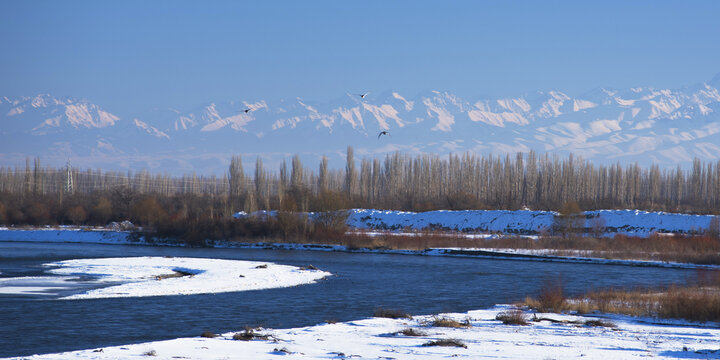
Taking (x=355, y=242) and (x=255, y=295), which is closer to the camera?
(x=255, y=295)

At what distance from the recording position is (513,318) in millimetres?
19469

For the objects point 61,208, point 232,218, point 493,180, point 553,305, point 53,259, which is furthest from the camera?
point 493,180

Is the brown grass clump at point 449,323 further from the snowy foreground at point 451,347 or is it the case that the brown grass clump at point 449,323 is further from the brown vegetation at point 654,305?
the brown vegetation at point 654,305

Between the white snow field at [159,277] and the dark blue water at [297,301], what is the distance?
3.85 ft

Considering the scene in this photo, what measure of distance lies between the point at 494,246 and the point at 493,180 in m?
63.2

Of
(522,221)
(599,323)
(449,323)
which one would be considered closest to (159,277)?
(449,323)

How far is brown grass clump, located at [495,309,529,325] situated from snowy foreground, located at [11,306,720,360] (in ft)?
0.62

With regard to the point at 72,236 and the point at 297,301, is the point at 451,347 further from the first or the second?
the point at 72,236

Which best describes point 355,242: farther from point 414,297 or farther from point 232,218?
point 414,297

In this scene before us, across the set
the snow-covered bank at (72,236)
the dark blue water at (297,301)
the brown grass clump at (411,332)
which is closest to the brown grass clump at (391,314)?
the dark blue water at (297,301)

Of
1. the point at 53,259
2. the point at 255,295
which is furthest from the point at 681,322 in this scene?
the point at 53,259

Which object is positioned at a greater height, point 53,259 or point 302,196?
point 302,196

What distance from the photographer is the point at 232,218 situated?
62125 millimetres

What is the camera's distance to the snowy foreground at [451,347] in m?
14.9
